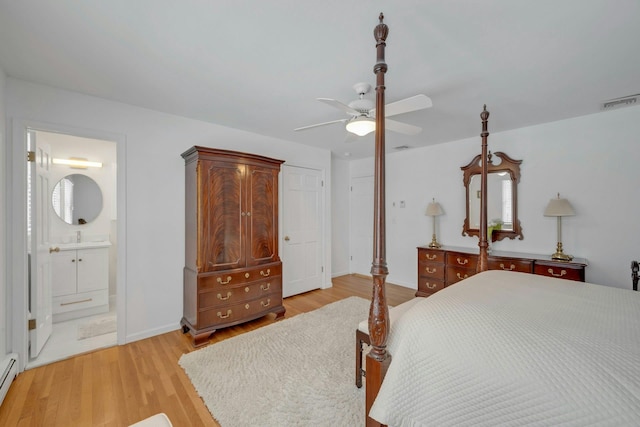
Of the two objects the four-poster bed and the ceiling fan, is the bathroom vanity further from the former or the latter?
the four-poster bed

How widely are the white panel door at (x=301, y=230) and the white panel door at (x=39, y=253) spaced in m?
2.59

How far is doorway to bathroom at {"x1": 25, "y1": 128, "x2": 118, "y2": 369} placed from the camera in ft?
7.50

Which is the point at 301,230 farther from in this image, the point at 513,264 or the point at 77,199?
the point at 77,199

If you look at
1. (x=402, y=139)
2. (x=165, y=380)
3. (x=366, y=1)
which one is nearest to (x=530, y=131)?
(x=402, y=139)

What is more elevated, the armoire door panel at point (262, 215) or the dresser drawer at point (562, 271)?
the armoire door panel at point (262, 215)

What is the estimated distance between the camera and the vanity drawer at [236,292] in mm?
2660

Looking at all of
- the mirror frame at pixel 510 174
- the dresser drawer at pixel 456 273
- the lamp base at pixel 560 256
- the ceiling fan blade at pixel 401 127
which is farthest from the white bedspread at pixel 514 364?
the mirror frame at pixel 510 174

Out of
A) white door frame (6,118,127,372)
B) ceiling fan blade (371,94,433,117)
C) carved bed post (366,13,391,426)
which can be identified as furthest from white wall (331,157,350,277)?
white door frame (6,118,127,372)

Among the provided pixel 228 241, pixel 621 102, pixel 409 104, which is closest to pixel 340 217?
pixel 228 241

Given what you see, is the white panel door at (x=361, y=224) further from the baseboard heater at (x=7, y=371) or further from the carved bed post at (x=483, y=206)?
the baseboard heater at (x=7, y=371)

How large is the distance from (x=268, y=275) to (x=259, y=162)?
54.0 inches

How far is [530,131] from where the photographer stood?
11.1 ft

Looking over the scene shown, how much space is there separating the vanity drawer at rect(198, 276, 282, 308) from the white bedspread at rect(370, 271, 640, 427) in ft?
6.54

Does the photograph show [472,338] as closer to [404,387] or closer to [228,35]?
[404,387]
